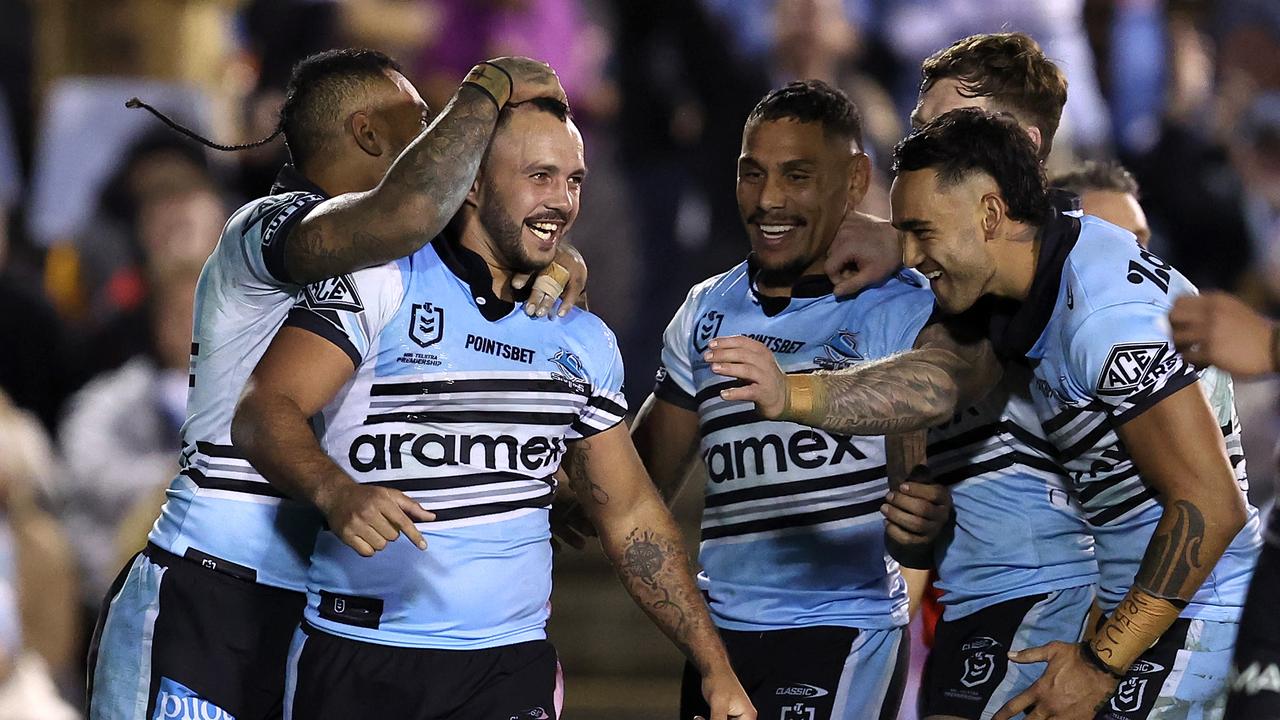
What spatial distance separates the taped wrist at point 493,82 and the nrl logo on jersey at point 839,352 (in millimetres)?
1242

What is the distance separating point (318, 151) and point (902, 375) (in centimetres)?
172

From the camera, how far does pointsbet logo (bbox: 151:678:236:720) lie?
4.66 m

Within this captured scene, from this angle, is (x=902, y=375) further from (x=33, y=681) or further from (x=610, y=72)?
(x=610, y=72)

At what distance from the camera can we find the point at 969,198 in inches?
184

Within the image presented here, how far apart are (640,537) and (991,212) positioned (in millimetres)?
1271

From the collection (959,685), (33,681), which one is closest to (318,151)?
(959,685)

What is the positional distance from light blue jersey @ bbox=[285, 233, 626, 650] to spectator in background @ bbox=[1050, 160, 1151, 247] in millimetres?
2213

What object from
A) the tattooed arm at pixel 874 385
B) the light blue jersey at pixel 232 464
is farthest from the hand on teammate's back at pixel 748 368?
the light blue jersey at pixel 232 464

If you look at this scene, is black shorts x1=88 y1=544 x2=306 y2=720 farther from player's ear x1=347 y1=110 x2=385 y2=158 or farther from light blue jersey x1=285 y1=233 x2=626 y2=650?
player's ear x1=347 y1=110 x2=385 y2=158

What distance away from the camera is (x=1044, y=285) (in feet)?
15.2

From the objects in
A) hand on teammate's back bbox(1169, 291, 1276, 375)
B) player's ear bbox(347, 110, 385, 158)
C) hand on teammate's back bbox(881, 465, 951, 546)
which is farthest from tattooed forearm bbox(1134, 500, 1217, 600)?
player's ear bbox(347, 110, 385, 158)

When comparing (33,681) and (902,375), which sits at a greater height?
(902,375)

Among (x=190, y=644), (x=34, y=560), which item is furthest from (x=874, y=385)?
(x=34, y=560)

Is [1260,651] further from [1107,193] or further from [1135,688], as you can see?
[1107,193]
